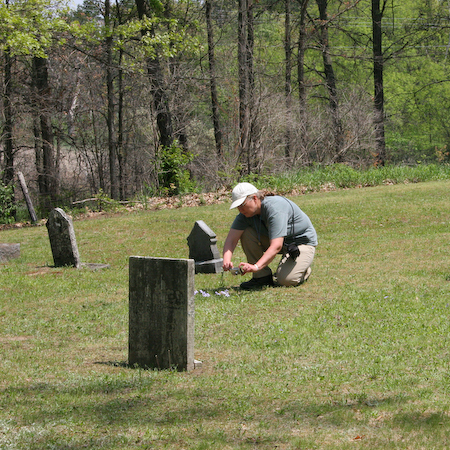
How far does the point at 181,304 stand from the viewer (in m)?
5.04

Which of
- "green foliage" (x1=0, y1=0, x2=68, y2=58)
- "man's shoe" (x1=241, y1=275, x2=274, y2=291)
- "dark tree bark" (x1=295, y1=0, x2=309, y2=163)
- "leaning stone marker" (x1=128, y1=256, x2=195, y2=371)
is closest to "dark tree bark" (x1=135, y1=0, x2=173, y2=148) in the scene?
"green foliage" (x1=0, y1=0, x2=68, y2=58)

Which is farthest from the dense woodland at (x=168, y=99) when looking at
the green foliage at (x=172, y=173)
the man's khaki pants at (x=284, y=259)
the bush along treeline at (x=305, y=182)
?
the man's khaki pants at (x=284, y=259)

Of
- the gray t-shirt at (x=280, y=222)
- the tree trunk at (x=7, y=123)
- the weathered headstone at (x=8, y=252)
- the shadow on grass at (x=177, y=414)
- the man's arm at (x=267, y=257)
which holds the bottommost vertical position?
the shadow on grass at (x=177, y=414)

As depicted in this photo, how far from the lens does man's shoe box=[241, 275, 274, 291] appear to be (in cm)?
820

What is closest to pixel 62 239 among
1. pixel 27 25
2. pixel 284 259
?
pixel 284 259

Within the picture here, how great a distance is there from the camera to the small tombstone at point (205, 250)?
32.7ft

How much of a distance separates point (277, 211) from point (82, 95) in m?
25.6

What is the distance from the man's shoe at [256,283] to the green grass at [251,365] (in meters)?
0.36

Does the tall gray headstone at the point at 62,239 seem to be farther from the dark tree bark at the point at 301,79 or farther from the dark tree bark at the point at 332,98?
the dark tree bark at the point at 332,98

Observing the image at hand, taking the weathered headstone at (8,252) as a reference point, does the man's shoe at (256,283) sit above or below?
below

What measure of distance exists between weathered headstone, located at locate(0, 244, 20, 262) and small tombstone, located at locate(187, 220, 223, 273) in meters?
4.27

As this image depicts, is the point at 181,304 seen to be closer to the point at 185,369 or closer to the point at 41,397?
the point at 185,369

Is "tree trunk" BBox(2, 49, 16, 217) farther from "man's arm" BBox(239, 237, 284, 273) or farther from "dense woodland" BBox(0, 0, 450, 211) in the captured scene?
"man's arm" BBox(239, 237, 284, 273)

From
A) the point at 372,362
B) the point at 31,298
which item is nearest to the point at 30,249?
the point at 31,298
